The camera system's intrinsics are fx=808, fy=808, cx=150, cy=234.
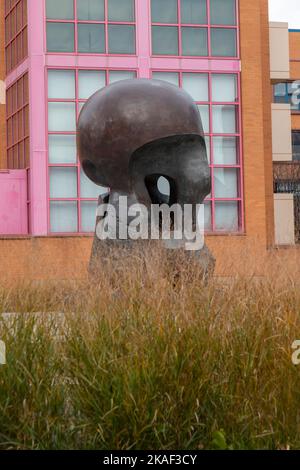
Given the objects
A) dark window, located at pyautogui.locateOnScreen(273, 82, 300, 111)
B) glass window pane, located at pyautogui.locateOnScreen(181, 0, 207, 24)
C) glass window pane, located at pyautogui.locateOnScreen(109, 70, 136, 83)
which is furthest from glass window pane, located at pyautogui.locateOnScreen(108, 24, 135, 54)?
dark window, located at pyautogui.locateOnScreen(273, 82, 300, 111)

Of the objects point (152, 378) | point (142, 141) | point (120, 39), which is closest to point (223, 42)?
point (120, 39)

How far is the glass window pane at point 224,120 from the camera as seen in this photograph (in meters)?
22.4

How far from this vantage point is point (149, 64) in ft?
72.0

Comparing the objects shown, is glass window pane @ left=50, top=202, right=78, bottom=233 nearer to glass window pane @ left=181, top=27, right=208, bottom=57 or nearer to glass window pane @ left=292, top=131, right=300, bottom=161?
glass window pane @ left=181, top=27, right=208, bottom=57

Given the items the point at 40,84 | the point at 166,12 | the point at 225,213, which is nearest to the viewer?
the point at 40,84

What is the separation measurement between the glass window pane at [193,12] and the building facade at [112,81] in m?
0.03

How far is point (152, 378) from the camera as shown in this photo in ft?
14.6

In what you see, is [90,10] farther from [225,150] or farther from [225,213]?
[225,213]

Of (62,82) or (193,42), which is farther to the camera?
(193,42)

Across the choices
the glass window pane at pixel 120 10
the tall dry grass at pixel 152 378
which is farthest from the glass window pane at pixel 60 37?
the tall dry grass at pixel 152 378

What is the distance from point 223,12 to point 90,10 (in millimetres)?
3789

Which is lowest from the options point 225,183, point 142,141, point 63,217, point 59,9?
point 63,217

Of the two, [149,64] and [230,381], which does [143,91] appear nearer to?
[230,381]

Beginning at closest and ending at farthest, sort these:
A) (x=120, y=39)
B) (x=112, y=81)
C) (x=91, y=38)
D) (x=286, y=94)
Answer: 1. (x=112, y=81)
2. (x=91, y=38)
3. (x=120, y=39)
4. (x=286, y=94)
